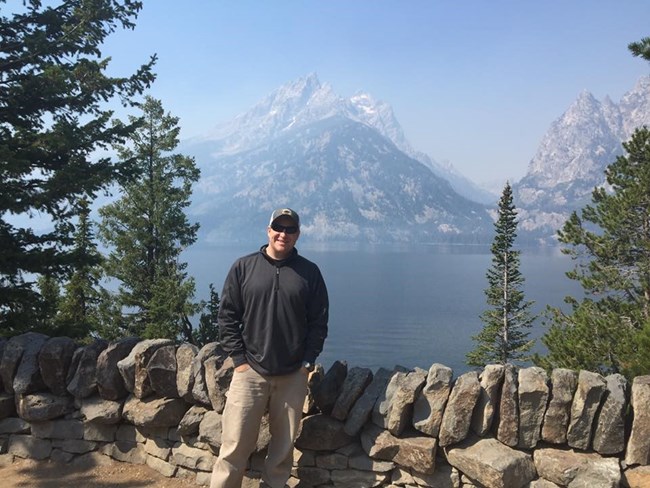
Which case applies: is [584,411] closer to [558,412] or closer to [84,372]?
[558,412]

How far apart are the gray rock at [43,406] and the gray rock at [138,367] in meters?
0.92

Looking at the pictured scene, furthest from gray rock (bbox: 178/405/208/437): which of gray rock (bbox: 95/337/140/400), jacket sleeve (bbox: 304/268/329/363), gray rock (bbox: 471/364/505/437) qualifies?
gray rock (bbox: 471/364/505/437)

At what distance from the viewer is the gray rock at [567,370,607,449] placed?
4.78m

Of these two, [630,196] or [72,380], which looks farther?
[630,196]

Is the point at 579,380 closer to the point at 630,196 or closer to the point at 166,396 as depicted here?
the point at 166,396

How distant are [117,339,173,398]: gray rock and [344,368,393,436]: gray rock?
2.45m

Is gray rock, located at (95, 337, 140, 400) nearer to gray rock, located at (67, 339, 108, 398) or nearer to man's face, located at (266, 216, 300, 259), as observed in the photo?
gray rock, located at (67, 339, 108, 398)

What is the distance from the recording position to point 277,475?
16.9 feet

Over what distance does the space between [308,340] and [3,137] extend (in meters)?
10.8

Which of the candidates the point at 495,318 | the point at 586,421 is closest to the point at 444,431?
the point at 586,421

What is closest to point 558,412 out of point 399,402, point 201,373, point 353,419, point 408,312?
point 399,402

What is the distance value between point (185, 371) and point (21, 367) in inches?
90.8

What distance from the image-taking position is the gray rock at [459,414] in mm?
4984

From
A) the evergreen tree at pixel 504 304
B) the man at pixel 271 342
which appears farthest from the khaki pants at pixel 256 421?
the evergreen tree at pixel 504 304
